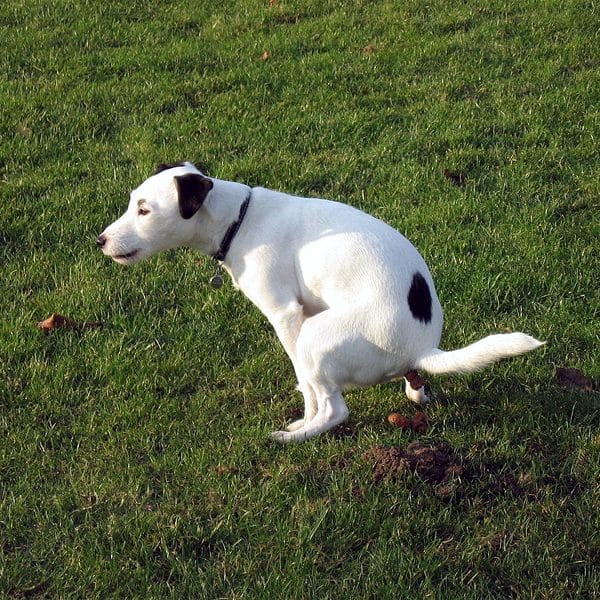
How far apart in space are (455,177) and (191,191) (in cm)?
328

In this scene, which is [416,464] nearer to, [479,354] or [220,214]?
[479,354]

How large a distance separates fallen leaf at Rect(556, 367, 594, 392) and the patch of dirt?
1.00 meters

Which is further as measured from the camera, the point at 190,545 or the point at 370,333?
the point at 370,333

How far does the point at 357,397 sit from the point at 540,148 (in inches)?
141

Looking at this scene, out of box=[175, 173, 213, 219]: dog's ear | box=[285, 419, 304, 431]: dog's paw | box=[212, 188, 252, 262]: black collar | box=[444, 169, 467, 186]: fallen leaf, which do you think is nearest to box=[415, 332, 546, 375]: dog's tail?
box=[285, 419, 304, 431]: dog's paw

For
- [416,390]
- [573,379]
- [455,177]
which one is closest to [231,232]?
[416,390]

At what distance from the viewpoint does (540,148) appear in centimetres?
784

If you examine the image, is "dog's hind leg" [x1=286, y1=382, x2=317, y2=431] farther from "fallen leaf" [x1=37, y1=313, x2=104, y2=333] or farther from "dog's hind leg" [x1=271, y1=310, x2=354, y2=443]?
"fallen leaf" [x1=37, y1=313, x2=104, y2=333]

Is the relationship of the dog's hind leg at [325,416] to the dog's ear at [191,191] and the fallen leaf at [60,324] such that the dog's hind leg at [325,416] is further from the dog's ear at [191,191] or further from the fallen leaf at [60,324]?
the fallen leaf at [60,324]

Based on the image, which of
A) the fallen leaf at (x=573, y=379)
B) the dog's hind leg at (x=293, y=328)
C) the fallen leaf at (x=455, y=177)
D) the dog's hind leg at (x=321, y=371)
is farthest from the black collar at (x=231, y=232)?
the fallen leaf at (x=455, y=177)

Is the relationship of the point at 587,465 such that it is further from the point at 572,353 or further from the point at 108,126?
the point at 108,126

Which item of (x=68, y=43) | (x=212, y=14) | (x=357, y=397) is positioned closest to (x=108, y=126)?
(x=68, y=43)

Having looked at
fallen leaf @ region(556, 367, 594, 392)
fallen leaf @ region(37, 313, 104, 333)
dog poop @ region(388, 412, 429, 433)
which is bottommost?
fallen leaf @ region(556, 367, 594, 392)

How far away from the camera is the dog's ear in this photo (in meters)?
4.82
